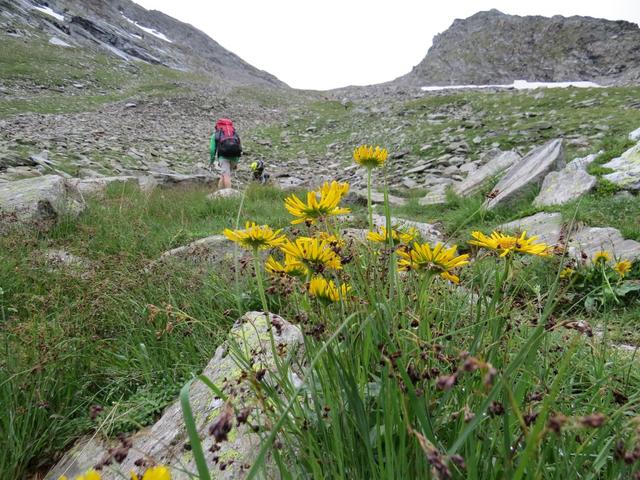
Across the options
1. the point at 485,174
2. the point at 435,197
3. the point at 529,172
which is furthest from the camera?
the point at 485,174

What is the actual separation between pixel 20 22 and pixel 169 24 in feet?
183

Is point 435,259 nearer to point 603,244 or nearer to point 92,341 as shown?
point 92,341

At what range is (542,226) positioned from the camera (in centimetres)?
475

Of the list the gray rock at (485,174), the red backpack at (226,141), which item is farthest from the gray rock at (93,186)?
the gray rock at (485,174)

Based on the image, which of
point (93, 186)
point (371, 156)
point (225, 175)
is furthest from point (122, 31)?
point (371, 156)

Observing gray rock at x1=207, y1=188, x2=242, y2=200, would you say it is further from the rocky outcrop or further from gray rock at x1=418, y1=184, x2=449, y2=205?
the rocky outcrop

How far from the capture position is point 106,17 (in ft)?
200

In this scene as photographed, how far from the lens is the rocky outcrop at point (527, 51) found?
5544cm

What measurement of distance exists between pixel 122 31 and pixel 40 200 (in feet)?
217

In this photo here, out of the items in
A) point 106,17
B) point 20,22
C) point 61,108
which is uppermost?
point 106,17

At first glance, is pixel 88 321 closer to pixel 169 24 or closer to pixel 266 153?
pixel 266 153

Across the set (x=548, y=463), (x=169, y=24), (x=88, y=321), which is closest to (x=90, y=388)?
(x=88, y=321)

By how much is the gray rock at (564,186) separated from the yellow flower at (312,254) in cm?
549

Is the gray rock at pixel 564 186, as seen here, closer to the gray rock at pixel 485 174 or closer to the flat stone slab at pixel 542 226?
the flat stone slab at pixel 542 226
